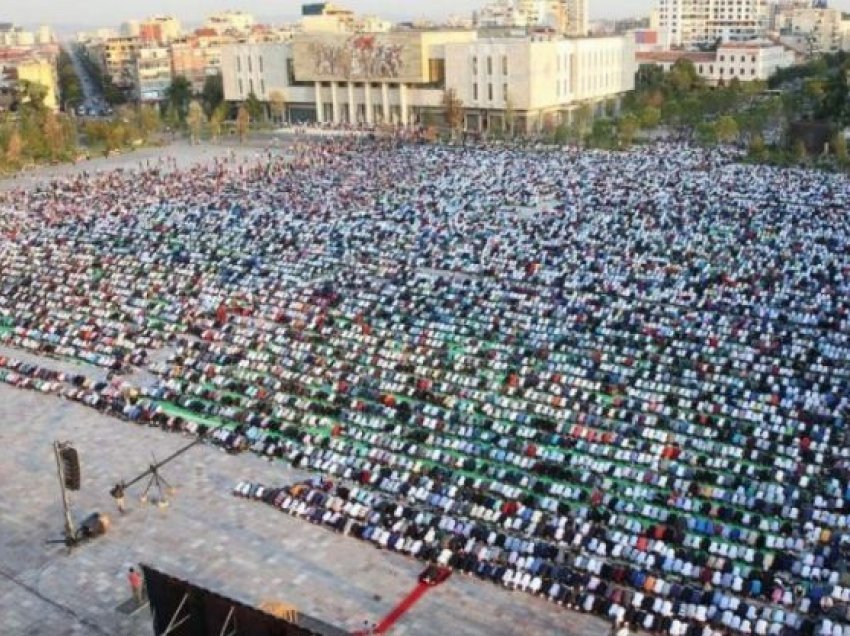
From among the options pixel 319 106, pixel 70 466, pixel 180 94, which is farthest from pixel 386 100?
pixel 70 466

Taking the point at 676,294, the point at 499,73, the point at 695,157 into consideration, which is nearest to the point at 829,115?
the point at 695,157

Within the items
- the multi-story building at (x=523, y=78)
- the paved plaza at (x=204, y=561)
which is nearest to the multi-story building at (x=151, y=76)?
the multi-story building at (x=523, y=78)

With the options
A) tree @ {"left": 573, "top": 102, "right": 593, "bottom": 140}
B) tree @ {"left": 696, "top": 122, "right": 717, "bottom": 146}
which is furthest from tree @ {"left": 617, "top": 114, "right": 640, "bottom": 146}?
tree @ {"left": 696, "top": 122, "right": 717, "bottom": 146}

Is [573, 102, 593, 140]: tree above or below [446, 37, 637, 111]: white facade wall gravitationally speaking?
below

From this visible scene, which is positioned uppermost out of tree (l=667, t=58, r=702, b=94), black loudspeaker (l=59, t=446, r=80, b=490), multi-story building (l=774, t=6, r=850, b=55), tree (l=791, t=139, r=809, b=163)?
multi-story building (l=774, t=6, r=850, b=55)

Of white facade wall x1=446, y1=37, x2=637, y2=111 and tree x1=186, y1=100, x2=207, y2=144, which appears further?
tree x1=186, y1=100, x2=207, y2=144

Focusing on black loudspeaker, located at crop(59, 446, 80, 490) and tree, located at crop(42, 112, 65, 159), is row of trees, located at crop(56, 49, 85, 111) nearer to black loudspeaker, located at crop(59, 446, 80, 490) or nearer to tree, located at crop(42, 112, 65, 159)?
tree, located at crop(42, 112, 65, 159)
